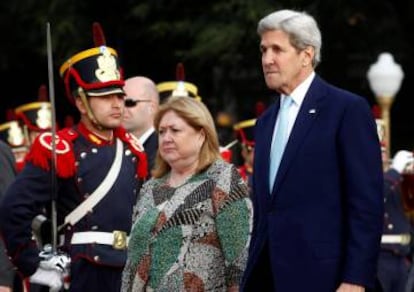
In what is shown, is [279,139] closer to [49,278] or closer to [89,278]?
[49,278]

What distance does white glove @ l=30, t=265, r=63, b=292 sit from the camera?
8188mm

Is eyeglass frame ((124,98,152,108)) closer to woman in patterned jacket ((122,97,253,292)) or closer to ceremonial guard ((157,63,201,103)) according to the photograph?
ceremonial guard ((157,63,201,103))

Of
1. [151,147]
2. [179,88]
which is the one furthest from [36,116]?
[151,147]

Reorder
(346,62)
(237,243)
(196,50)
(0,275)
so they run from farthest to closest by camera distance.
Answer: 1. (346,62)
2. (196,50)
3. (0,275)
4. (237,243)

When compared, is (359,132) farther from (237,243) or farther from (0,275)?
(0,275)

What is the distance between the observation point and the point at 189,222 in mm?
7660

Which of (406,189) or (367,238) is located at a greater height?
(367,238)

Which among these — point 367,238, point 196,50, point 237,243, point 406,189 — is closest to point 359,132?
point 367,238

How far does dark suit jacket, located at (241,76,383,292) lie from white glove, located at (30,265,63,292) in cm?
152

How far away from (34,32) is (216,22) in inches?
141

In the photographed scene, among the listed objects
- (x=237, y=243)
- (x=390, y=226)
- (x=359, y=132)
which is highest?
(x=359, y=132)

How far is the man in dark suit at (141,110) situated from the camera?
10.6m

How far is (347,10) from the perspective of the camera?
2192cm

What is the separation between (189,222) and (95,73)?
5.57 feet
